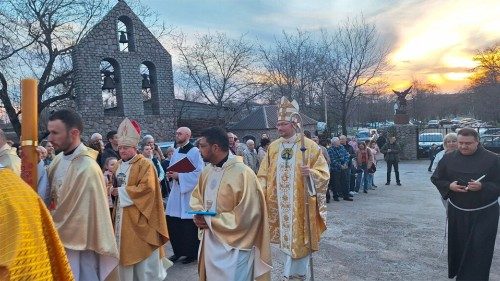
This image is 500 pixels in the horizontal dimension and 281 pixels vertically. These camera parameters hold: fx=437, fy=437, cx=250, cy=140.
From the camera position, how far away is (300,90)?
3472cm

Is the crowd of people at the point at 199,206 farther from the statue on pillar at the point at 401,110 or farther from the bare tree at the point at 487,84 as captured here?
the bare tree at the point at 487,84

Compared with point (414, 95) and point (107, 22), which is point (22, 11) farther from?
point (414, 95)

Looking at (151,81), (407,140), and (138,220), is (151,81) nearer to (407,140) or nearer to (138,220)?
(407,140)

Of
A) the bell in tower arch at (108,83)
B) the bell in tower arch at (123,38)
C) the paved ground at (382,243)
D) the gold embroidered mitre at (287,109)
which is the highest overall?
the bell in tower arch at (123,38)

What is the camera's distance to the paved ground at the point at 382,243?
→ 5.88 m

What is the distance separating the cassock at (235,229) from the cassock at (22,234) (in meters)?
1.92

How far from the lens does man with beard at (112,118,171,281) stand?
4715mm

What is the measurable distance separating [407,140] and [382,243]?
1674 cm

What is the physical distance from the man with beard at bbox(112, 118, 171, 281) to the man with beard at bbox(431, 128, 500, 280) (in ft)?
11.4

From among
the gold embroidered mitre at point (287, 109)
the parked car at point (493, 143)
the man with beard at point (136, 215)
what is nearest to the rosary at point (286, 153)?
the gold embroidered mitre at point (287, 109)

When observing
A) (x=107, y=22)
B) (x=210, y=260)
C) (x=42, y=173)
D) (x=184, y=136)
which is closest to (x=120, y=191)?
(x=42, y=173)

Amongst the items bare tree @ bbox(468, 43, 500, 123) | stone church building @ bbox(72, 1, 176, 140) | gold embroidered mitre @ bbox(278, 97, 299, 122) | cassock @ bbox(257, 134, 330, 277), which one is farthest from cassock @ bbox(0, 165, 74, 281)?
bare tree @ bbox(468, 43, 500, 123)

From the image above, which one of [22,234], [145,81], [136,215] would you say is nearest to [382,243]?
[136,215]

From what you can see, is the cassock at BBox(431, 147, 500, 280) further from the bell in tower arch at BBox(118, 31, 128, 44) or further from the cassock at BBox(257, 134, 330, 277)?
the bell in tower arch at BBox(118, 31, 128, 44)
